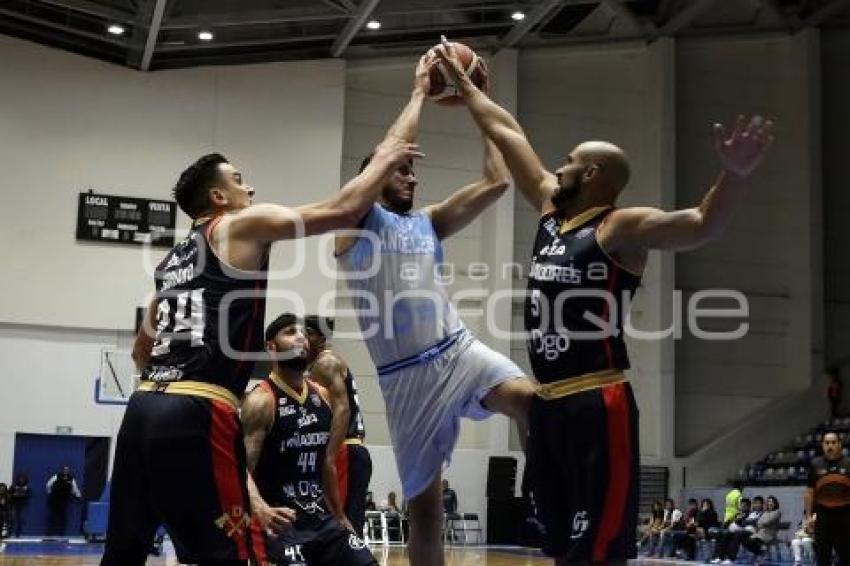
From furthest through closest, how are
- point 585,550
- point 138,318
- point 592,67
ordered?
point 592,67, point 138,318, point 585,550

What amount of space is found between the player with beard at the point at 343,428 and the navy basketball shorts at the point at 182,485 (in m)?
2.40

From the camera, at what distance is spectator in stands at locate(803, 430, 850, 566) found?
11516 mm

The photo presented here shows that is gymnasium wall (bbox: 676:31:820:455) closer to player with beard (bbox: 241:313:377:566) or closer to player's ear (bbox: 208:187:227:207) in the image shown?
player with beard (bbox: 241:313:377:566)

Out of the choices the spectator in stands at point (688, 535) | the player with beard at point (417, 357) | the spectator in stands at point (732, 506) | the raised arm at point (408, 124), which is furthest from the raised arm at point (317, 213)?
the spectator in stands at point (688, 535)

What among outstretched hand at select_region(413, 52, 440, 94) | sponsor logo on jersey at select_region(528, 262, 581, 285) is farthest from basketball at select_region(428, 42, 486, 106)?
sponsor logo on jersey at select_region(528, 262, 581, 285)

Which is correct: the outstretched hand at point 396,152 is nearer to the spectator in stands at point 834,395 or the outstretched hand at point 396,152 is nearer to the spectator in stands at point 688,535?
the spectator in stands at point 688,535

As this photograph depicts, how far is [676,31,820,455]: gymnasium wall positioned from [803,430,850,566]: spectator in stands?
15768 millimetres

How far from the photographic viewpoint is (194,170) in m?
5.02

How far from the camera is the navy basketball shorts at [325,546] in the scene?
6199 mm

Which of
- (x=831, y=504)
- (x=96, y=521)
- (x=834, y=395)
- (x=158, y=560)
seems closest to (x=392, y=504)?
(x=96, y=521)

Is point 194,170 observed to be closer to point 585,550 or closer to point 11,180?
point 585,550

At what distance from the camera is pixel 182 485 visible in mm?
4461

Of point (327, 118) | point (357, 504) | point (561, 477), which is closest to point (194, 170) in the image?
point (561, 477)

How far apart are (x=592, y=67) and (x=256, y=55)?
336 inches
